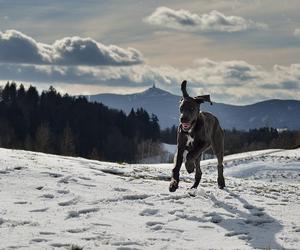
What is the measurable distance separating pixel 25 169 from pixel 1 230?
21.8 feet

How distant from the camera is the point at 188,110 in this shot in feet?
42.7

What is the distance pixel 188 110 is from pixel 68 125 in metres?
110

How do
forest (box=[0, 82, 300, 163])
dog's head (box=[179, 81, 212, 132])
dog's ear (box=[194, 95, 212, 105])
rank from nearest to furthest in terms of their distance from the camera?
dog's head (box=[179, 81, 212, 132]), dog's ear (box=[194, 95, 212, 105]), forest (box=[0, 82, 300, 163])

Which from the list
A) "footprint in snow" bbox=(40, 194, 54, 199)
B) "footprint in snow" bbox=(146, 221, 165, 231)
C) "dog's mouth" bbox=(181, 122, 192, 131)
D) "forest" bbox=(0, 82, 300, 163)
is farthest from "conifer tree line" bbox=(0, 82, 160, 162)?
"footprint in snow" bbox=(146, 221, 165, 231)

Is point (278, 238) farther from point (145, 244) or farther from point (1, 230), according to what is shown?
point (1, 230)

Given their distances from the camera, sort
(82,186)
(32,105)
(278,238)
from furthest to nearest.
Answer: (32,105) < (82,186) < (278,238)

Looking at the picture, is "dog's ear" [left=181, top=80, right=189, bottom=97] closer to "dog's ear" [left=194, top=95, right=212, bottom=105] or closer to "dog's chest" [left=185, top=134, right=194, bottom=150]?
"dog's ear" [left=194, top=95, right=212, bottom=105]

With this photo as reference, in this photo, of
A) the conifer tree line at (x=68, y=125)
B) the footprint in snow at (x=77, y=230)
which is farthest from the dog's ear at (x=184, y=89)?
the conifer tree line at (x=68, y=125)

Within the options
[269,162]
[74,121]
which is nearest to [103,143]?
[74,121]

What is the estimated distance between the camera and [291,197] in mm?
16750

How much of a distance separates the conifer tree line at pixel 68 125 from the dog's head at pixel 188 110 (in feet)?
308

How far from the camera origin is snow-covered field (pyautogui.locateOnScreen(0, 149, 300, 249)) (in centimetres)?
983

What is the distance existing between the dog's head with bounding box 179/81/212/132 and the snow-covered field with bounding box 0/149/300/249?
2.05m

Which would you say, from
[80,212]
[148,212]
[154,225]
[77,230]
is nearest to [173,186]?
[148,212]
